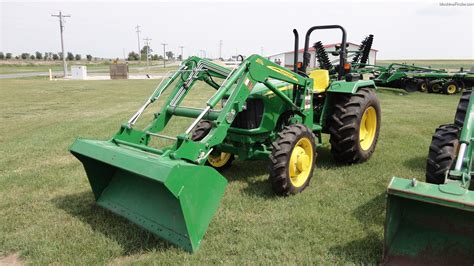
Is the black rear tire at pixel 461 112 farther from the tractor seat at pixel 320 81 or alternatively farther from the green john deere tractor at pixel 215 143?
the tractor seat at pixel 320 81

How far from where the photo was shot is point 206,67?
4977mm

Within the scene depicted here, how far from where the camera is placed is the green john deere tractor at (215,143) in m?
3.40

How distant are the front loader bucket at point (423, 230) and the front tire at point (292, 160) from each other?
147cm

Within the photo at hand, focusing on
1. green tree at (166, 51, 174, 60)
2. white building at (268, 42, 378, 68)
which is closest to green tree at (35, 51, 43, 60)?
green tree at (166, 51, 174, 60)

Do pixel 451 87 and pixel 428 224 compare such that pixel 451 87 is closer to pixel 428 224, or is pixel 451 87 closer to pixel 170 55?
pixel 428 224

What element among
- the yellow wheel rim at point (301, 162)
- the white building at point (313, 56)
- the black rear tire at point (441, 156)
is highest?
the white building at point (313, 56)

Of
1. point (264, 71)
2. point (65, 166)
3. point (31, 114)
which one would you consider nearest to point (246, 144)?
point (264, 71)

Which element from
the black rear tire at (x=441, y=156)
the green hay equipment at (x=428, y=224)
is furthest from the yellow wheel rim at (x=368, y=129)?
the green hay equipment at (x=428, y=224)

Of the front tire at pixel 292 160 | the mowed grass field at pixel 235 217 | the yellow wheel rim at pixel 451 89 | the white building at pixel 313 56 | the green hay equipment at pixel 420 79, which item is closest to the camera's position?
the mowed grass field at pixel 235 217

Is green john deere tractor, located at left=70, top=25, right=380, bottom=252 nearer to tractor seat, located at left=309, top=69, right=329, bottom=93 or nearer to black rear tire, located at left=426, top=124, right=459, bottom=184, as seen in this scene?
tractor seat, located at left=309, top=69, right=329, bottom=93

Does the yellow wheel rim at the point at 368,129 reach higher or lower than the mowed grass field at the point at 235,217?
higher

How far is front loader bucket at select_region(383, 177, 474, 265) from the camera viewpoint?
2.87 metres

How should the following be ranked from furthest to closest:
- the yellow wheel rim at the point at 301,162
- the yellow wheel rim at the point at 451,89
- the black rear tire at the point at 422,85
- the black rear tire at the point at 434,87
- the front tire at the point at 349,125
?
1. the black rear tire at the point at 422,85
2. the black rear tire at the point at 434,87
3. the yellow wheel rim at the point at 451,89
4. the front tire at the point at 349,125
5. the yellow wheel rim at the point at 301,162

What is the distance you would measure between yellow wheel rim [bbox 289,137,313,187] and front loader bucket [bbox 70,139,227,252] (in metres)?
1.33
